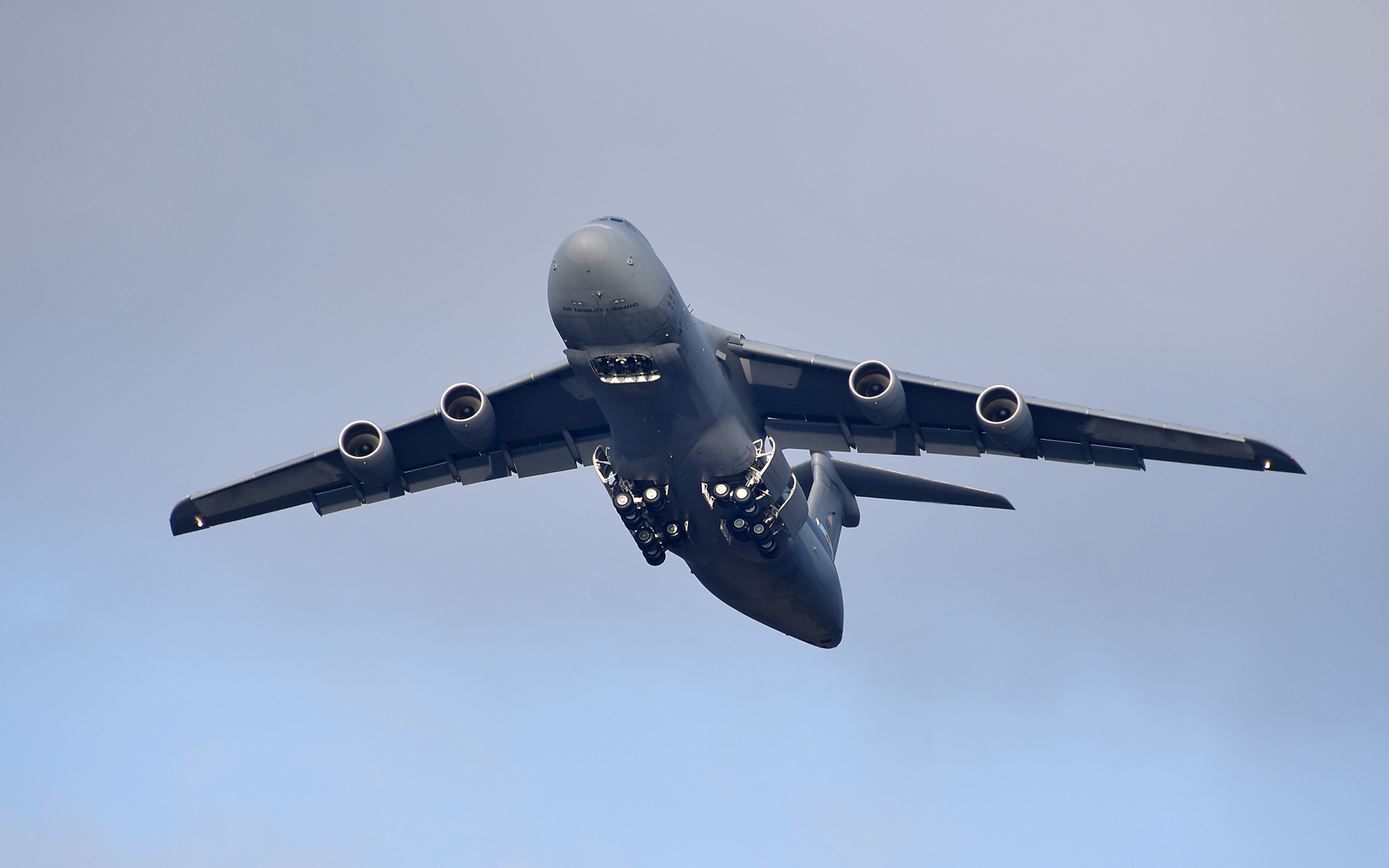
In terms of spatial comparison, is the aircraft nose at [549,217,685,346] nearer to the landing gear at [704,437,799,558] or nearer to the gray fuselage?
the gray fuselage

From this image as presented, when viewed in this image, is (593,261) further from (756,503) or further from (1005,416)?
(1005,416)

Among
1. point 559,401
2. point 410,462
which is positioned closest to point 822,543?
point 559,401

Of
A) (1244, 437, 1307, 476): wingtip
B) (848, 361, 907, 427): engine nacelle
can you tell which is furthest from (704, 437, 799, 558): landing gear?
(1244, 437, 1307, 476): wingtip

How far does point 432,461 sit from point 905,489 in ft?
30.6

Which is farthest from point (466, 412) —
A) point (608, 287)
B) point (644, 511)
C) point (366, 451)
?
point (608, 287)

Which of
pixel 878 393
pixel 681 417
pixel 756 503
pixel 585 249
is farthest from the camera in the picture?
pixel 756 503

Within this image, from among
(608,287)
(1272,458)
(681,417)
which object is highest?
(608,287)

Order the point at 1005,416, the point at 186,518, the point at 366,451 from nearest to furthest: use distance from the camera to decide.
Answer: the point at 1005,416
the point at 366,451
the point at 186,518

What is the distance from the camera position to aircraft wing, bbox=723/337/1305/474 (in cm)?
2434

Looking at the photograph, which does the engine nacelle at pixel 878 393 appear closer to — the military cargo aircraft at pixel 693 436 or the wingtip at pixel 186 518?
the military cargo aircraft at pixel 693 436

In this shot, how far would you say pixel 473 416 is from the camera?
24.6 metres

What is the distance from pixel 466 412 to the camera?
81.1 ft

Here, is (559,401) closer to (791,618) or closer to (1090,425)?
(791,618)

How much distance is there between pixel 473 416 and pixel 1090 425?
10.2 meters
